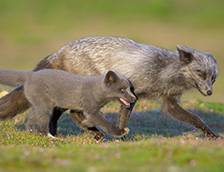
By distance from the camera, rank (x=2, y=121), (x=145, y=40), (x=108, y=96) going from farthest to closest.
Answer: (x=145, y=40) → (x=2, y=121) → (x=108, y=96)

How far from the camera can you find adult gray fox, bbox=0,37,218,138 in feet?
26.8

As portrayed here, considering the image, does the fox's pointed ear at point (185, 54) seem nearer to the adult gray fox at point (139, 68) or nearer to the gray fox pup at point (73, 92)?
the adult gray fox at point (139, 68)

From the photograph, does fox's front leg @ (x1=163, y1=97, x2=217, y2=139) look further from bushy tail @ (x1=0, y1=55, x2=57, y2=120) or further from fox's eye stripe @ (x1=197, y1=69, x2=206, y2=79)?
bushy tail @ (x1=0, y1=55, x2=57, y2=120)

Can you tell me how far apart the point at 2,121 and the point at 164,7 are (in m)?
33.4

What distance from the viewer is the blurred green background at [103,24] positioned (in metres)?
30.5

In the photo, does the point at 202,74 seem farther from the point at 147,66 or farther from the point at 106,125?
the point at 106,125

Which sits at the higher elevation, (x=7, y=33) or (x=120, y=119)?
(x=120, y=119)

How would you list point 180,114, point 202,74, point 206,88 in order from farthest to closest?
point 180,114 < point 202,74 < point 206,88

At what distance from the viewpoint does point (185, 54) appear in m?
8.16

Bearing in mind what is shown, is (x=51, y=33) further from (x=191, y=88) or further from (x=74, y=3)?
(x=191, y=88)

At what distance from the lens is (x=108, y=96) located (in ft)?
23.5

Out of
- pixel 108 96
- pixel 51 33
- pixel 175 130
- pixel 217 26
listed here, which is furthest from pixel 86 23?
pixel 108 96

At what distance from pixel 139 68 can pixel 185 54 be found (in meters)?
1.00

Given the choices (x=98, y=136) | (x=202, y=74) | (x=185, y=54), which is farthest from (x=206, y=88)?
(x=98, y=136)
